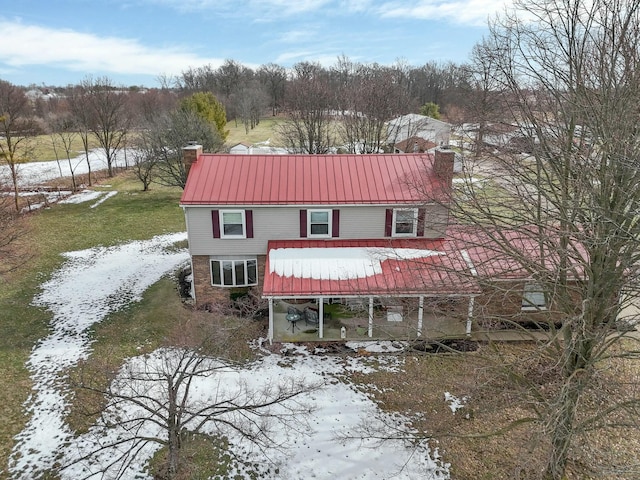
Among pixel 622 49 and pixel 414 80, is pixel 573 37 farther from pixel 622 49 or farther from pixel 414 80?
pixel 414 80

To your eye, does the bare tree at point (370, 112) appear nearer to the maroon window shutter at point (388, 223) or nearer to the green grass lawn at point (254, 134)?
the maroon window shutter at point (388, 223)

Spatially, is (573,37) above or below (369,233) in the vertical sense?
above

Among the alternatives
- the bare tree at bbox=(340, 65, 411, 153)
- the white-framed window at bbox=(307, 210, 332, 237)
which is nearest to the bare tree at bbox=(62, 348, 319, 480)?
the white-framed window at bbox=(307, 210, 332, 237)

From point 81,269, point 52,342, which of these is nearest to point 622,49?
point 52,342

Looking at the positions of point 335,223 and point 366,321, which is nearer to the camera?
point 366,321

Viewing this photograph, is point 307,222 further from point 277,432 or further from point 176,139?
point 176,139

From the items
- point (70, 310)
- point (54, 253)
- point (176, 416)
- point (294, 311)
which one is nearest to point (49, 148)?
point (54, 253)

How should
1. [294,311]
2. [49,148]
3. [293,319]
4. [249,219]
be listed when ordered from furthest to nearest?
[49,148], [249,219], [294,311], [293,319]
